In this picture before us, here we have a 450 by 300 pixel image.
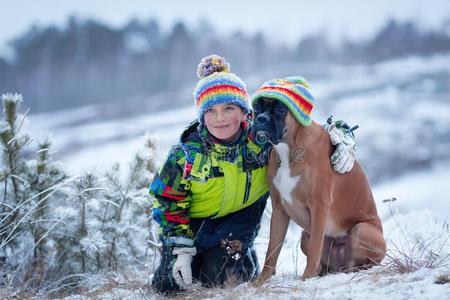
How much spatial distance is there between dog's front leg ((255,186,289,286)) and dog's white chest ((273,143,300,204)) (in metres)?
0.07

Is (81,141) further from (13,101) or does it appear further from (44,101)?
(13,101)

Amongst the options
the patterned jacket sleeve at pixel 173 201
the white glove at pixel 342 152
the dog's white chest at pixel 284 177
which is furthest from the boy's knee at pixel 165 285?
the white glove at pixel 342 152

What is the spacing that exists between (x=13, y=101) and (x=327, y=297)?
319 centimetres

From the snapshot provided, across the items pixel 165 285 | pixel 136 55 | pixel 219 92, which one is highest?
pixel 136 55

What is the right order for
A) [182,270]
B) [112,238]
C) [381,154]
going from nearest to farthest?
[182,270], [112,238], [381,154]

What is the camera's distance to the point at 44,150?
15.0 feet

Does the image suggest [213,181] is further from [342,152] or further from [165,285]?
[342,152]

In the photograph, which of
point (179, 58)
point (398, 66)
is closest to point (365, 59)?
point (398, 66)

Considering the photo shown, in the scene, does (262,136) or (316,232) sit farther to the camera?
(316,232)

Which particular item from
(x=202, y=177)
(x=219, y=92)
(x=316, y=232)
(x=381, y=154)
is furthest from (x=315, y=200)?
(x=381, y=154)

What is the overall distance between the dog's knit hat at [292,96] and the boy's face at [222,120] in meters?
0.26

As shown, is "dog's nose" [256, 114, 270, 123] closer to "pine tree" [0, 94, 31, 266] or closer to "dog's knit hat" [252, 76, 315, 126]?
"dog's knit hat" [252, 76, 315, 126]

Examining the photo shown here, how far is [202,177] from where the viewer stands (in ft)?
12.0

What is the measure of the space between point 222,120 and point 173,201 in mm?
689
